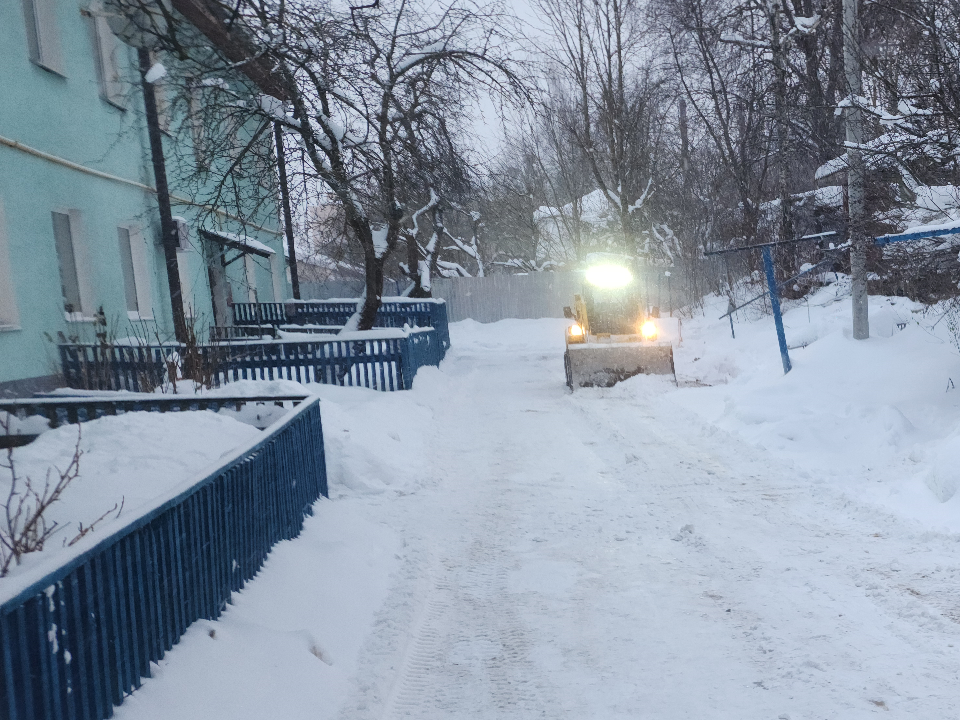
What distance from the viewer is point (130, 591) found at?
342 cm

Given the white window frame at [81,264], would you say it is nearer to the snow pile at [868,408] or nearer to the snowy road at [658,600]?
the snowy road at [658,600]

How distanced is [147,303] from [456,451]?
30.0 feet

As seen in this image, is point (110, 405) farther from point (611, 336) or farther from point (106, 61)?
point (611, 336)

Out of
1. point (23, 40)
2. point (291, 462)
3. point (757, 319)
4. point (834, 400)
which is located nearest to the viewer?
point (291, 462)

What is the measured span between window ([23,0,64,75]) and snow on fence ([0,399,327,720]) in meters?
10.1

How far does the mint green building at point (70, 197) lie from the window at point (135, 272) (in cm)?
2

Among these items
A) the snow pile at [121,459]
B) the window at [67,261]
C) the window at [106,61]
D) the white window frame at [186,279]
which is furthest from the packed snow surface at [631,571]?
the white window frame at [186,279]

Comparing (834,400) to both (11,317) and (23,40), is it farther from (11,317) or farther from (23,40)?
(23,40)

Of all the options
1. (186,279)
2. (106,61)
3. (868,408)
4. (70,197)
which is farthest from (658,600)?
(186,279)

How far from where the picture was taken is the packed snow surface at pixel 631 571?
3.81m

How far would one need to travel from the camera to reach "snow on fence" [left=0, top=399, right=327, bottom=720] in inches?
105

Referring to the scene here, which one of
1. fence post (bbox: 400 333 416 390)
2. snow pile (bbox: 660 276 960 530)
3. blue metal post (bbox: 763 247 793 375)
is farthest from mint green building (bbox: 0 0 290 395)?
blue metal post (bbox: 763 247 793 375)

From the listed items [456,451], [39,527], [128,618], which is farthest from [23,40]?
[128,618]

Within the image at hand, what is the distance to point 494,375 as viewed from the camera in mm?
17906
